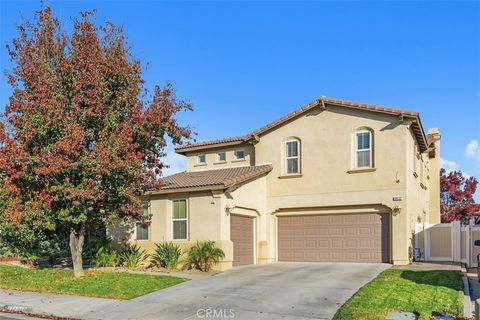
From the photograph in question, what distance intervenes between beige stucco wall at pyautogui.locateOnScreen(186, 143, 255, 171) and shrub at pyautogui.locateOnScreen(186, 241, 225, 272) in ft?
21.3

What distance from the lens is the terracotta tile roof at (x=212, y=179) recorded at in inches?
735

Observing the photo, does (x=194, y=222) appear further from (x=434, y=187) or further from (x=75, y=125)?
(x=434, y=187)

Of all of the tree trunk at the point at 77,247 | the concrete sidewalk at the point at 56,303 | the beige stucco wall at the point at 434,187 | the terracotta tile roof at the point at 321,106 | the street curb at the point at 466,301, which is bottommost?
the concrete sidewalk at the point at 56,303

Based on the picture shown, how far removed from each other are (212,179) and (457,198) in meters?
29.2

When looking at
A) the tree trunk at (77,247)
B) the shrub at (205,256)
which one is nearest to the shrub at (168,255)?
the shrub at (205,256)

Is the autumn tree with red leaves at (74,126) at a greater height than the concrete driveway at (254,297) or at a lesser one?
greater

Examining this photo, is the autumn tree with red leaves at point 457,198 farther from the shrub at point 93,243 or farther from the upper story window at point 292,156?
the shrub at point 93,243

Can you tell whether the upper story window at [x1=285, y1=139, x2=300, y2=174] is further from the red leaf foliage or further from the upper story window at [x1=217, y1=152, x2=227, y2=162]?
the red leaf foliage

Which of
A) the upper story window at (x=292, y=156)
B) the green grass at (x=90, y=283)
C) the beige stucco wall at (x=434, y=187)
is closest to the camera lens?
the green grass at (x=90, y=283)

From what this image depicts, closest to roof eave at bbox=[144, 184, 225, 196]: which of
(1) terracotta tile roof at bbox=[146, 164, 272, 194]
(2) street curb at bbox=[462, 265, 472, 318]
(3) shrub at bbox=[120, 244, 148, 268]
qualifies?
(1) terracotta tile roof at bbox=[146, 164, 272, 194]

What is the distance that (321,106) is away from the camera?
21.3 m

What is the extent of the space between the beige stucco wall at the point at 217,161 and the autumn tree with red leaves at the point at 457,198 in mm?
23748

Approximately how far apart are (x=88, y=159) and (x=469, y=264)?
49.1 ft

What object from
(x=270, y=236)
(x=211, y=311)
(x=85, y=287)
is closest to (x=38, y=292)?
(x=85, y=287)
